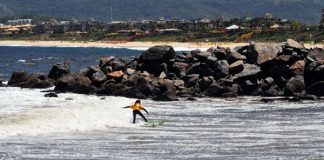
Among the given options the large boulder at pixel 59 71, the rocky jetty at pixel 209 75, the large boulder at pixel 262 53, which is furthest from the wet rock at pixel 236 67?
the large boulder at pixel 59 71

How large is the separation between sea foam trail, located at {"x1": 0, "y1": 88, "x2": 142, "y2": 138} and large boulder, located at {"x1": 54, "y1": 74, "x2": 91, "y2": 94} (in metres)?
1.93

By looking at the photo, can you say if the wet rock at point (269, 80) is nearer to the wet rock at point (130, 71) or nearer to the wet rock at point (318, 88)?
the wet rock at point (318, 88)

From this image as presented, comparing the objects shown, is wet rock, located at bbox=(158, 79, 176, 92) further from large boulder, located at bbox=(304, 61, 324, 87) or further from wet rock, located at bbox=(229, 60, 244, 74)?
large boulder, located at bbox=(304, 61, 324, 87)

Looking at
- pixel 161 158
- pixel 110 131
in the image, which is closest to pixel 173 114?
pixel 110 131

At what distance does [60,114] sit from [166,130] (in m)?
5.69

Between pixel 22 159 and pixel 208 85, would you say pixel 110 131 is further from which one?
pixel 208 85

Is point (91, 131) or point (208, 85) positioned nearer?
point (91, 131)

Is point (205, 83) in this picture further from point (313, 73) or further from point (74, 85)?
point (74, 85)

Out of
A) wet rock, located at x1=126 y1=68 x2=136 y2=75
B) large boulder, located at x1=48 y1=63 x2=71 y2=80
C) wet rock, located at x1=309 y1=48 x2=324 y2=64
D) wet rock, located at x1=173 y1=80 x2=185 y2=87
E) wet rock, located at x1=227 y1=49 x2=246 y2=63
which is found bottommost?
large boulder, located at x1=48 y1=63 x2=71 y2=80

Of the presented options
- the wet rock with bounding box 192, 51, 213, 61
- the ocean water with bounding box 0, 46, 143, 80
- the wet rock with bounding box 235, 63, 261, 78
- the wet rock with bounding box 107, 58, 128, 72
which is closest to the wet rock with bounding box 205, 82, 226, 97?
the wet rock with bounding box 235, 63, 261, 78

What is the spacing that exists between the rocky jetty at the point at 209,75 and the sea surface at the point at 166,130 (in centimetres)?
201

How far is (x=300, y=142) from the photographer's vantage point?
25328mm

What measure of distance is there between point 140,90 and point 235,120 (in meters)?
11.7

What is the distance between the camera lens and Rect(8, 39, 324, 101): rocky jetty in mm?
42469
